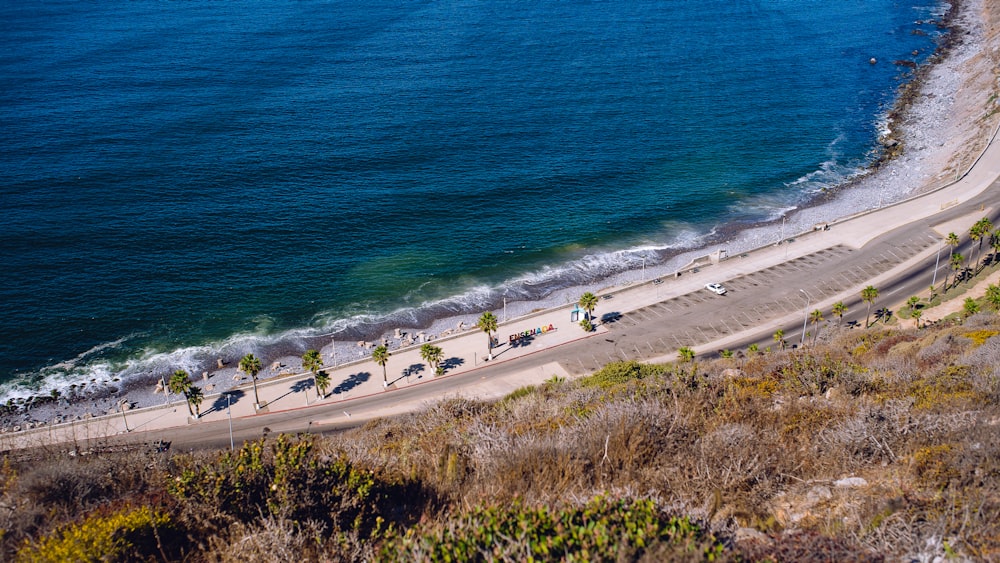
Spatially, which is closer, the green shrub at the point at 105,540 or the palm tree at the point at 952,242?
the green shrub at the point at 105,540

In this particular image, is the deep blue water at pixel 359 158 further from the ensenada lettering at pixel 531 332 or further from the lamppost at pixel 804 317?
the lamppost at pixel 804 317

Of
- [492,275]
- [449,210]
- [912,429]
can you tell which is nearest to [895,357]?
[912,429]

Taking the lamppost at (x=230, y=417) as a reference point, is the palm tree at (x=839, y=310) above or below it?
below

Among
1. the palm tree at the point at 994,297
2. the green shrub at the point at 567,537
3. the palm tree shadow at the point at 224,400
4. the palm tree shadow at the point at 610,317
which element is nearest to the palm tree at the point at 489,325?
the palm tree shadow at the point at 610,317

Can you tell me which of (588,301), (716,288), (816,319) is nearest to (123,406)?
(588,301)

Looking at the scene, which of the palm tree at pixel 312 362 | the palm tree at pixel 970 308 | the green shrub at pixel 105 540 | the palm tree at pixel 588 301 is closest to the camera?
the green shrub at pixel 105 540

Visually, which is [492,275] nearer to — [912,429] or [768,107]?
[912,429]

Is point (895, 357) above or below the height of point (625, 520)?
below
